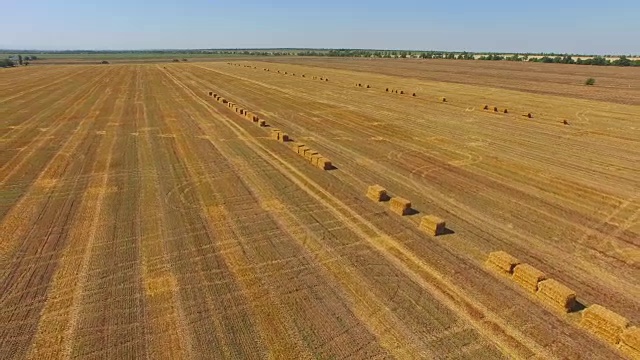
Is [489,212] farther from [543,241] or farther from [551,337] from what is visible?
[551,337]

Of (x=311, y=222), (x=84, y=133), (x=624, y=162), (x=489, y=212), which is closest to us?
(x=311, y=222)

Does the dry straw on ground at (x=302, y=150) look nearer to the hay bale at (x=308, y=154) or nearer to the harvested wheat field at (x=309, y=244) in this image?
the hay bale at (x=308, y=154)

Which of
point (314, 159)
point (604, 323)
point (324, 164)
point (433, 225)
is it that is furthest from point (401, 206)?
point (604, 323)

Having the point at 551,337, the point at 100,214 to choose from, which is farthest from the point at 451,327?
the point at 100,214

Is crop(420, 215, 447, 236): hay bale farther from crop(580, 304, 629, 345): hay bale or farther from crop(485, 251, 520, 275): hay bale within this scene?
crop(580, 304, 629, 345): hay bale

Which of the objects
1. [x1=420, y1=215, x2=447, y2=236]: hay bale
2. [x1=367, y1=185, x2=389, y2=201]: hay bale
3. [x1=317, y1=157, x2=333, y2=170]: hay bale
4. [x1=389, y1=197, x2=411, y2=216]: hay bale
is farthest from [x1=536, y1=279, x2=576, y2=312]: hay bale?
[x1=317, y1=157, x2=333, y2=170]: hay bale
